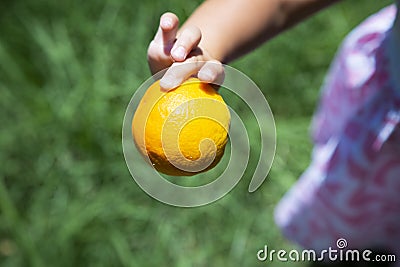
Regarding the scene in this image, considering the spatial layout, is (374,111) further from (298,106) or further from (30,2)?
(30,2)

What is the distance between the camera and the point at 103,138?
1199mm

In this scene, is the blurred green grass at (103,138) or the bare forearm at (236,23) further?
the blurred green grass at (103,138)

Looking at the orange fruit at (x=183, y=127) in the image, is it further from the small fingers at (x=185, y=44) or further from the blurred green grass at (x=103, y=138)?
the blurred green grass at (x=103, y=138)

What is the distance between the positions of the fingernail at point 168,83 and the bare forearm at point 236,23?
0.11 meters

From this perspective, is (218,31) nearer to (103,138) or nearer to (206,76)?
(206,76)

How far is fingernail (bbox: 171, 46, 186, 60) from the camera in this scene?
→ 573 millimetres

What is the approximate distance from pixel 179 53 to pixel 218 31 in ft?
0.39

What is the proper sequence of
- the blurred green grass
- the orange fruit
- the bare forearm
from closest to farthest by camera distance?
the orange fruit → the bare forearm → the blurred green grass

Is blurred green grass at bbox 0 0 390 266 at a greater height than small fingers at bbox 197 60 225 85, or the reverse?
small fingers at bbox 197 60 225 85

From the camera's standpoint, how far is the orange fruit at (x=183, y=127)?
1.78 ft

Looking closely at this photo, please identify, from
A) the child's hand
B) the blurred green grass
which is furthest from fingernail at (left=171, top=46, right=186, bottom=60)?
the blurred green grass

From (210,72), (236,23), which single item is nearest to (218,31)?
(236,23)

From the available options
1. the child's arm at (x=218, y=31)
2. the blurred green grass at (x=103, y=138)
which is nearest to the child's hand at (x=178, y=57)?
the child's arm at (x=218, y=31)

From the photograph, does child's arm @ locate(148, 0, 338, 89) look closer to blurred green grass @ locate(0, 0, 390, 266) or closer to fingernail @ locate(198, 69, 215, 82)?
fingernail @ locate(198, 69, 215, 82)
